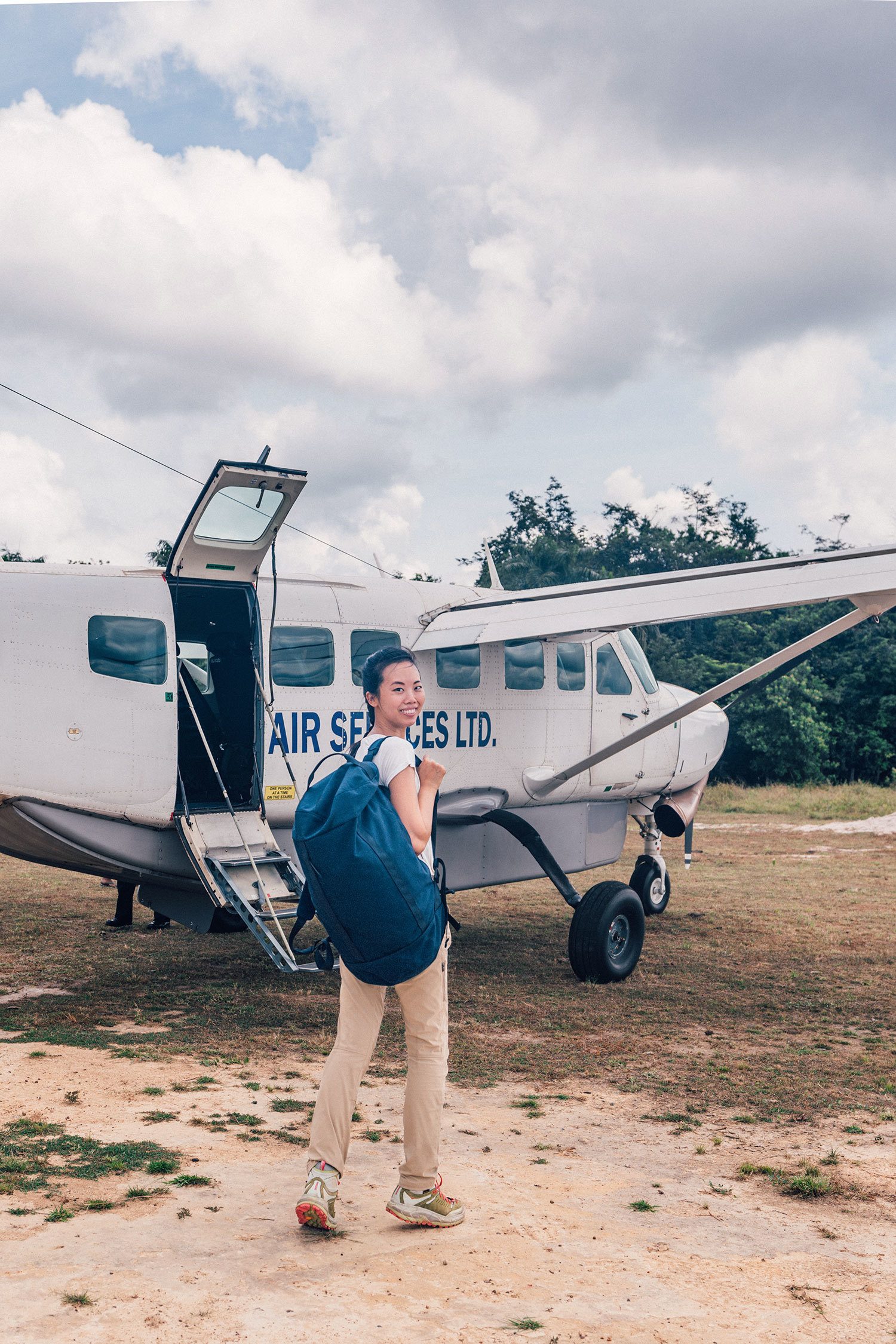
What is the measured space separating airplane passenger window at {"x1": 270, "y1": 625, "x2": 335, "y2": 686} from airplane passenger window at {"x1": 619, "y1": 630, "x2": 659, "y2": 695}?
371 centimetres

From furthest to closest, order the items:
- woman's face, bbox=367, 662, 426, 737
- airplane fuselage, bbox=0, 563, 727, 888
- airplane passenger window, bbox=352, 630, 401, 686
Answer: airplane passenger window, bbox=352, 630, 401, 686 → airplane fuselage, bbox=0, 563, 727, 888 → woman's face, bbox=367, 662, 426, 737

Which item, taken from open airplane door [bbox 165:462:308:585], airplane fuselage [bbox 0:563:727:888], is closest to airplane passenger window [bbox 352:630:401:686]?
airplane fuselage [bbox 0:563:727:888]

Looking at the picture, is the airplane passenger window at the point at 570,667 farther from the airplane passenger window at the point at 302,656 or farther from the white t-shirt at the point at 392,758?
the white t-shirt at the point at 392,758

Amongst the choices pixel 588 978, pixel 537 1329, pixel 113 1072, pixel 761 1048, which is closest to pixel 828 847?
pixel 588 978

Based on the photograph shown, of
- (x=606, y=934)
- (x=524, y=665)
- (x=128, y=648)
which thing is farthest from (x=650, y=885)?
(x=128, y=648)

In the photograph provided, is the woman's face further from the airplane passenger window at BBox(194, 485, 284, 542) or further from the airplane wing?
the airplane wing

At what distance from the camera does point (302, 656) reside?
8.33 meters

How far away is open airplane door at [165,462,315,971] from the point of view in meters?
7.39

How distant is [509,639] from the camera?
8594mm

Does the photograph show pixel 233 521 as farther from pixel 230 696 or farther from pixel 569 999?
pixel 569 999

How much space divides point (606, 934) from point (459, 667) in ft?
8.20

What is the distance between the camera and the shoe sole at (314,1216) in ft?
13.2

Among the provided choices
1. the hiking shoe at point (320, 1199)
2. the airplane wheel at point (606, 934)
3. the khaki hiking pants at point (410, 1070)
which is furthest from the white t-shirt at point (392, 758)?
the airplane wheel at point (606, 934)

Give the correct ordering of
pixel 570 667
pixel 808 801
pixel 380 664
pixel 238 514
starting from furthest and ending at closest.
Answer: pixel 808 801, pixel 570 667, pixel 238 514, pixel 380 664
